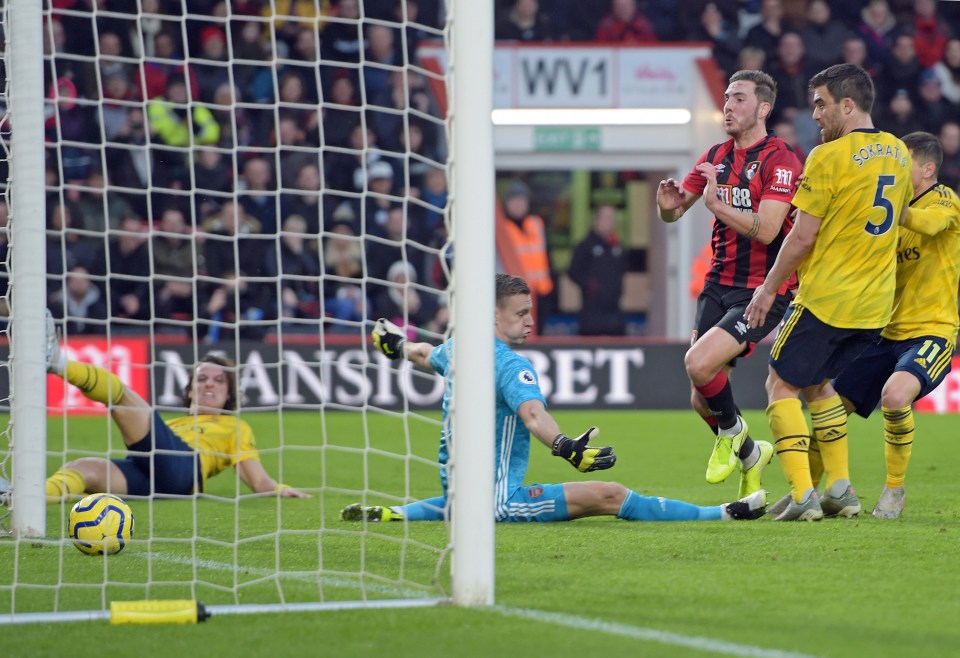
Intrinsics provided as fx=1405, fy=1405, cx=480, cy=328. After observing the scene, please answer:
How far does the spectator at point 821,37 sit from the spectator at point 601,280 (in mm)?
3382

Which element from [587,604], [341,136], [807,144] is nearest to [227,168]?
[341,136]

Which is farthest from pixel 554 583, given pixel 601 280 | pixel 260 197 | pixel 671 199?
pixel 601 280

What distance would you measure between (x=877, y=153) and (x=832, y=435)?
1259 mm

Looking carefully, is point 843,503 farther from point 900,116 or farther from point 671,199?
point 900,116

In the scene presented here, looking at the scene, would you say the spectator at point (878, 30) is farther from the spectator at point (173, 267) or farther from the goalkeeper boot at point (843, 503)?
the goalkeeper boot at point (843, 503)

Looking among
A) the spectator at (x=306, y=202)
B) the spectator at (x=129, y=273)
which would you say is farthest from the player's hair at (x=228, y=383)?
the spectator at (x=306, y=202)

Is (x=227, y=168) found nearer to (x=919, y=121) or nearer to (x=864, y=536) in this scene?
(x=919, y=121)

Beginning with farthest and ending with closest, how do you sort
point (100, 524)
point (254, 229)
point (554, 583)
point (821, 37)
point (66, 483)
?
point (821, 37)
point (254, 229)
point (66, 483)
point (100, 524)
point (554, 583)

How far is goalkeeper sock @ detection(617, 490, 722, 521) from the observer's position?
6.17 metres

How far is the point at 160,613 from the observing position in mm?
3980

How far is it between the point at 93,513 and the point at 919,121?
1285 cm

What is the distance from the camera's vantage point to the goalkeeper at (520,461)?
578 centimetres

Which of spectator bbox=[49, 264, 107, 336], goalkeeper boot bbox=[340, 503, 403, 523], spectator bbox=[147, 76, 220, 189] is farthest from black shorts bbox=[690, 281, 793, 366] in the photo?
spectator bbox=[49, 264, 107, 336]

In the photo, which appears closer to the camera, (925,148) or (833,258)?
(833,258)
